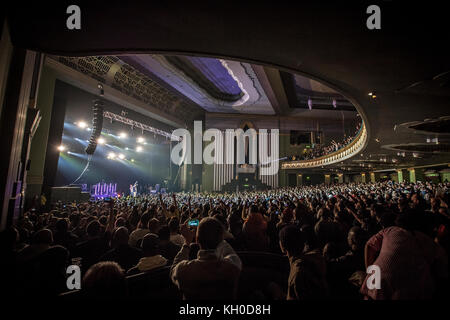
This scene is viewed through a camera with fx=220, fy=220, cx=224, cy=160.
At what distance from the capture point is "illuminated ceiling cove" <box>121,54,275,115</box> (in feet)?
45.3

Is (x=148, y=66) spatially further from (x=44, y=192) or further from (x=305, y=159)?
(x=305, y=159)

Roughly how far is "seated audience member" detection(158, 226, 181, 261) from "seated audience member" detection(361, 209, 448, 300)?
7.52 ft

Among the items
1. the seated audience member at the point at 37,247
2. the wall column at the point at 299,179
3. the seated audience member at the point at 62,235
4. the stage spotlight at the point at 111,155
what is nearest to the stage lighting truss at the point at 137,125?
the stage spotlight at the point at 111,155

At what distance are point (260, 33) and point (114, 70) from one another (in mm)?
11972

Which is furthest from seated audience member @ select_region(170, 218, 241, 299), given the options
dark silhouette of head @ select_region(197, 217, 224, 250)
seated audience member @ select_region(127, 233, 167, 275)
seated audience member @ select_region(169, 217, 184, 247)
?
seated audience member @ select_region(169, 217, 184, 247)

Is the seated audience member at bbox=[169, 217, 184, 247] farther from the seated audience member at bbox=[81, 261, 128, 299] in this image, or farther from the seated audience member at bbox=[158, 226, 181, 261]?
the seated audience member at bbox=[81, 261, 128, 299]

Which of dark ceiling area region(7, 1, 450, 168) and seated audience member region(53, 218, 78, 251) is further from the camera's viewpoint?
seated audience member region(53, 218, 78, 251)

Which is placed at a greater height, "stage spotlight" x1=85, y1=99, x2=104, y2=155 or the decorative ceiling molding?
the decorative ceiling molding

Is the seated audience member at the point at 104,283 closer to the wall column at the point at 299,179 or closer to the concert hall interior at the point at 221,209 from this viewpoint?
the concert hall interior at the point at 221,209

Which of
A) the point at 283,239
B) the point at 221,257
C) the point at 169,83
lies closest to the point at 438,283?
the point at 283,239

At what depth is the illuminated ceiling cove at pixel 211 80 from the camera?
13.8 meters

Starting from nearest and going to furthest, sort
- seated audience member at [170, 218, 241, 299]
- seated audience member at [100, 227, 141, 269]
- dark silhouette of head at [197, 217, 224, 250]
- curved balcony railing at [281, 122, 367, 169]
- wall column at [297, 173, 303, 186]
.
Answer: seated audience member at [170, 218, 241, 299], dark silhouette of head at [197, 217, 224, 250], seated audience member at [100, 227, 141, 269], curved balcony railing at [281, 122, 367, 169], wall column at [297, 173, 303, 186]

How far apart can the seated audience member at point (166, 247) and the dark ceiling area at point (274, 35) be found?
2.97 metres

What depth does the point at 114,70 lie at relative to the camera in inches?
500
